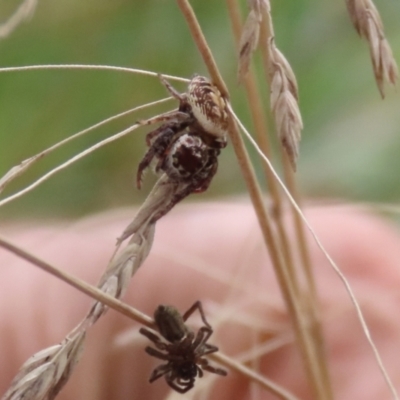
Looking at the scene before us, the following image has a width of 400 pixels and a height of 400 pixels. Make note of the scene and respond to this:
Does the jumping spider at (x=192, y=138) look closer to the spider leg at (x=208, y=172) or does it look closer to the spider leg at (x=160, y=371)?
the spider leg at (x=208, y=172)

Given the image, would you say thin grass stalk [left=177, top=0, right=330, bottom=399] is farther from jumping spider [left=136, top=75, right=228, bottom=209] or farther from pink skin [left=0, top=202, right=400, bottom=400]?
pink skin [left=0, top=202, right=400, bottom=400]

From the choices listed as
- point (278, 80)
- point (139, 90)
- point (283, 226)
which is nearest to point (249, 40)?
point (278, 80)

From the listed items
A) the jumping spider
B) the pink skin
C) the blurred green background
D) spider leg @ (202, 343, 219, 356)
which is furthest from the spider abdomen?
the blurred green background

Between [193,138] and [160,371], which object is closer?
[193,138]

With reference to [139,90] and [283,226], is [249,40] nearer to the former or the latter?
[283,226]

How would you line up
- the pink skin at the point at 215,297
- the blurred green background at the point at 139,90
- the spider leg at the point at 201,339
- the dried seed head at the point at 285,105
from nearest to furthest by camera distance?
the dried seed head at the point at 285,105 < the spider leg at the point at 201,339 < the pink skin at the point at 215,297 < the blurred green background at the point at 139,90

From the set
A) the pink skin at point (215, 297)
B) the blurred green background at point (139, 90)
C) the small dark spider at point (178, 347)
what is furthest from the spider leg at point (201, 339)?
the blurred green background at point (139, 90)
